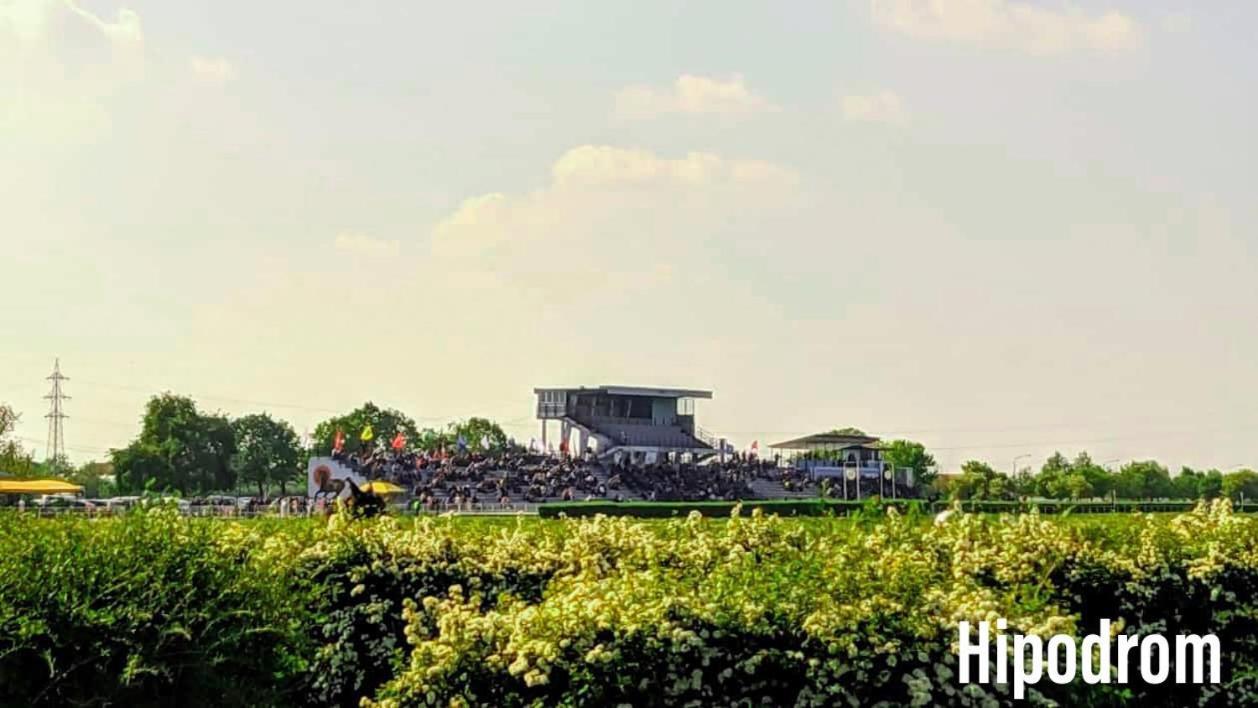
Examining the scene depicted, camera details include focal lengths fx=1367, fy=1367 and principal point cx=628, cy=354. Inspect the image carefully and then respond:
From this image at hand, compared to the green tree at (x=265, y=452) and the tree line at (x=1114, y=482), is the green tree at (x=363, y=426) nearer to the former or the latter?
the green tree at (x=265, y=452)

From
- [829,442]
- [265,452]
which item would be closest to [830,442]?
[829,442]

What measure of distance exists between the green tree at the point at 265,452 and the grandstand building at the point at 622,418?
2127 centimetres

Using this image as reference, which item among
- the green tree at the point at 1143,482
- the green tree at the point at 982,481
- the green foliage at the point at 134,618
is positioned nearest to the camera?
the green foliage at the point at 134,618

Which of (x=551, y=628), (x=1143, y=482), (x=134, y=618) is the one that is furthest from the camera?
(x=1143, y=482)

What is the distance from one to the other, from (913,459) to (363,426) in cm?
5015

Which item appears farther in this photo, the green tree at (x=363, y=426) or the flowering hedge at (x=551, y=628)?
the green tree at (x=363, y=426)

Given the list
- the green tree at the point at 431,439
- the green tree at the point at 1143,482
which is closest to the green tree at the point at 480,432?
the green tree at the point at 431,439

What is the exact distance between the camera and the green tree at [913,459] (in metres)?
122

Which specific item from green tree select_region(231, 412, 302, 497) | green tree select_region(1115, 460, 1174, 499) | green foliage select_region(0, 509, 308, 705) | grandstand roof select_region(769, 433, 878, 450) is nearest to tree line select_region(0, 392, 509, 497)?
green tree select_region(231, 412, 302, 497)

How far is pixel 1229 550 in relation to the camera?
33.1 feet

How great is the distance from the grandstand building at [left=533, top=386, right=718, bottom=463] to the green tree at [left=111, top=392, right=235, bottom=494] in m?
24.8

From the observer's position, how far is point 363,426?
11688cm

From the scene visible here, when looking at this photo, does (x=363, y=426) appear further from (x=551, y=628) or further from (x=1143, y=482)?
(x=551, y=628)

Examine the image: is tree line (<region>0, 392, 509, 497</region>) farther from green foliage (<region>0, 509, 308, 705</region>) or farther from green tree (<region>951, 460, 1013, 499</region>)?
green foliage (<region>0, 509, 308, 705</region>)
